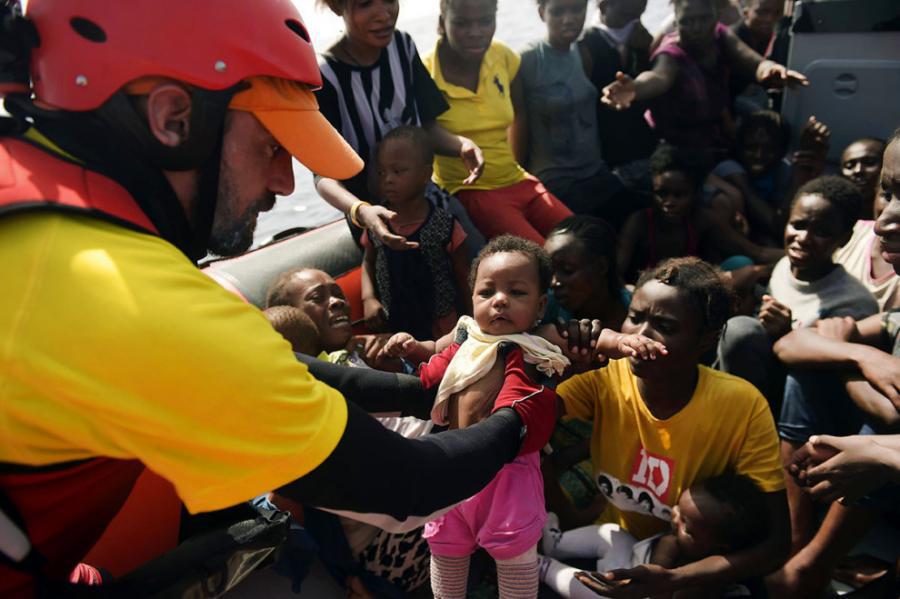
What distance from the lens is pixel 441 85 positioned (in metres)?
3.46

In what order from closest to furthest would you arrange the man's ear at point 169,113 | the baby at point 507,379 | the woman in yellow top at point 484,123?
the man's ear at point 169,113
the baby at point 507,379
the woman in yellow top at point 484,123

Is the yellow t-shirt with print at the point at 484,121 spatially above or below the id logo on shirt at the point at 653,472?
above

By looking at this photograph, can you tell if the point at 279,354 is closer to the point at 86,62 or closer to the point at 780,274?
the point at 86,62

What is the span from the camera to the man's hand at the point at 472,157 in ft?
10.1

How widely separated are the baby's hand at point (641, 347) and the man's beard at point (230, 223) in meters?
0.98

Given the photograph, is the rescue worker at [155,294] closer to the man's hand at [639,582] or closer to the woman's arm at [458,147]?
the man's hand at [639,582]

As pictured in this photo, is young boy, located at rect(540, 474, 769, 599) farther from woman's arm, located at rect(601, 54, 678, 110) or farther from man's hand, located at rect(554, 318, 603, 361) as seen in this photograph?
woman's arm, located at rect(601, 54, 678, 110)

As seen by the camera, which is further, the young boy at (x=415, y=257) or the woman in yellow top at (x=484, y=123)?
the woman in yellow top at (x=484, y=123)

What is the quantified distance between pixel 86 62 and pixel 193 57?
0.16m

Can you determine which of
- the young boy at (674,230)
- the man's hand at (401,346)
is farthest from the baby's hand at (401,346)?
the young boy at (674,230)

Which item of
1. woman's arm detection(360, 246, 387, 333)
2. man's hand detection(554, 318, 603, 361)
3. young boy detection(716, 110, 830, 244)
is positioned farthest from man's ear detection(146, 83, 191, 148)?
young boy detection(716, 110, 830, 244)

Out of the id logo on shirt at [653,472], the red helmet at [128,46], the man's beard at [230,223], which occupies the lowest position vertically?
the id logo on shirt at [653,472]

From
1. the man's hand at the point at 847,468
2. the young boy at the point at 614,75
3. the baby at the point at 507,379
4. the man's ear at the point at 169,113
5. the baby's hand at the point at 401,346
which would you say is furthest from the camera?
the young boy at the point at 614,75

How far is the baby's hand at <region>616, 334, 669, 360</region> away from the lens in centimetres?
187
